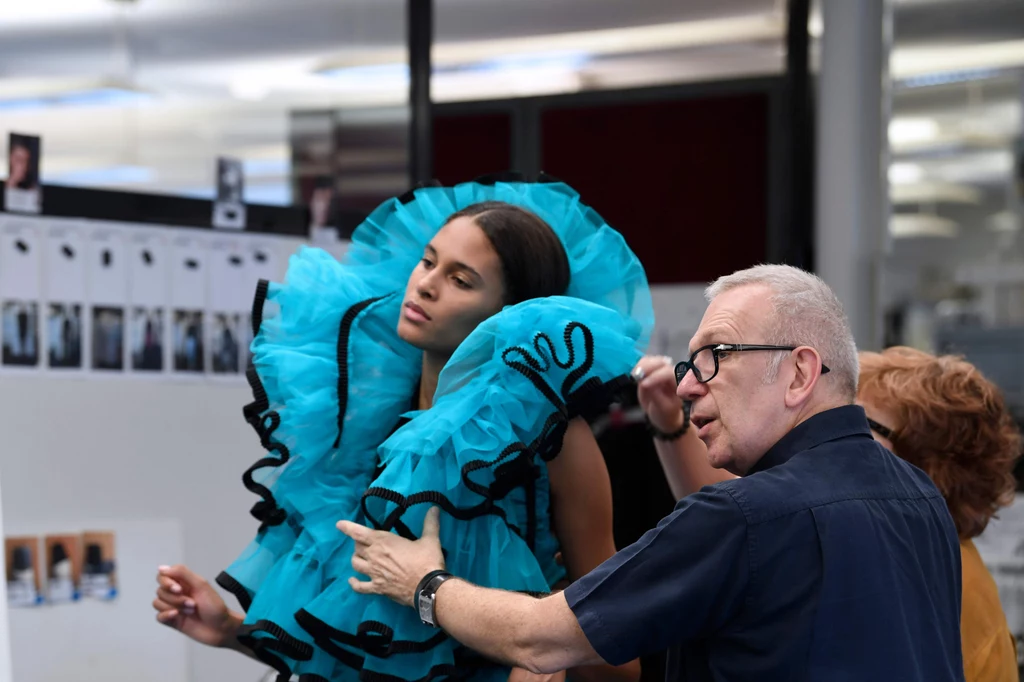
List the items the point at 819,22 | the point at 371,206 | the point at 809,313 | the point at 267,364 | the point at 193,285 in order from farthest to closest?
the point at 819,22
the point at 371,206
the point at 193,285
the point at 267,364
the point at 809,313

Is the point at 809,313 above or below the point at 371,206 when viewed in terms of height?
below

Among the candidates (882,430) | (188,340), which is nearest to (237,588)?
(188,340)

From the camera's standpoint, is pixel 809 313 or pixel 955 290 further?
pixel 955 290

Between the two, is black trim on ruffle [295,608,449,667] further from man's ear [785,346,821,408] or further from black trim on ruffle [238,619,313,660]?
man's ear [785,346,821,408]

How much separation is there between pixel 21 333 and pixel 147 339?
12.7 inches

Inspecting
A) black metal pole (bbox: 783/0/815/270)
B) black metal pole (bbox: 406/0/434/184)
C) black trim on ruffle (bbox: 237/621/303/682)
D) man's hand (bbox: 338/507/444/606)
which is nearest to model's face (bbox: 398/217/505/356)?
man's hand (bbox: 338/507/444/606)

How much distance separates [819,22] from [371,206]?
7.26ft

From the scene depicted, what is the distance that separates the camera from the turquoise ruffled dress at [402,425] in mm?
1893

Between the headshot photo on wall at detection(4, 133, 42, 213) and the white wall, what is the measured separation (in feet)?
1.36

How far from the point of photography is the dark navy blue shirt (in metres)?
1.52

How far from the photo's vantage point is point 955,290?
8.88 m

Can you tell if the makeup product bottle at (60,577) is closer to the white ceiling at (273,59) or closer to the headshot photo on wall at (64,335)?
the headshot photo on wall at (64,335)

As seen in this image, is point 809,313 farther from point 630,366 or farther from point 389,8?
point 389,8

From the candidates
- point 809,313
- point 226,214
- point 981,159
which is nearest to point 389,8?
point 226,214
